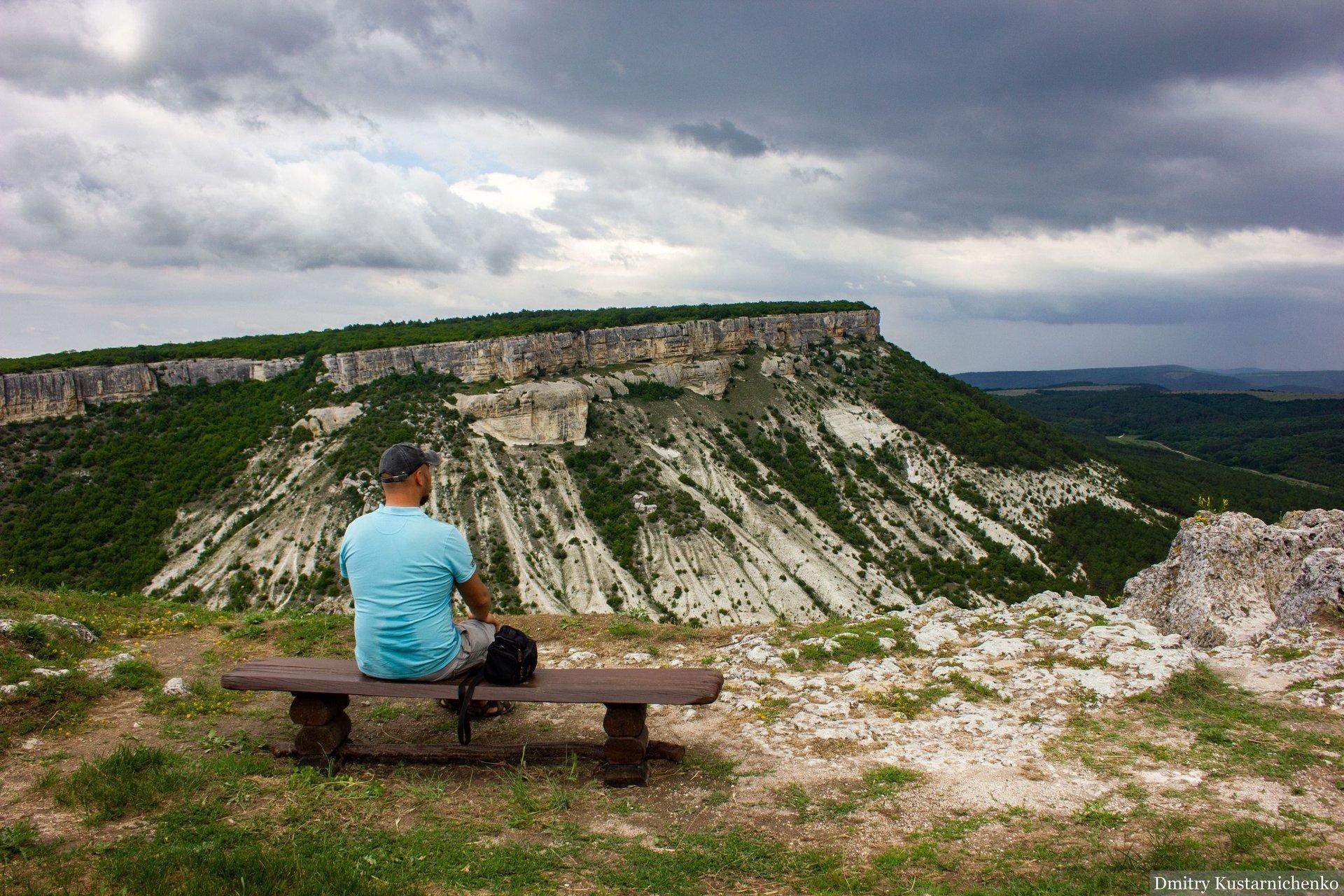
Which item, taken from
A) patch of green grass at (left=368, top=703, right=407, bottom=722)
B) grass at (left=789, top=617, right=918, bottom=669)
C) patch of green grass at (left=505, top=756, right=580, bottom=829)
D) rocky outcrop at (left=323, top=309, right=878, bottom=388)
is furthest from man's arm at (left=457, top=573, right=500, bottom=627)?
rocky outcrop at (left=323, top=309, right=878, bottom=388)

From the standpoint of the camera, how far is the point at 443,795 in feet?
14.6

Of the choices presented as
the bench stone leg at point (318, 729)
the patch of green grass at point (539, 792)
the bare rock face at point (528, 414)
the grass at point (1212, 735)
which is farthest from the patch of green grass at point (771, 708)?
the bare rock face at point (528, 414)

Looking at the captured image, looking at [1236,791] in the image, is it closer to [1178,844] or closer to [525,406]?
[1178,844]

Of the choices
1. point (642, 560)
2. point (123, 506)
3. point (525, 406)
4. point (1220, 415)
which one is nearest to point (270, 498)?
point (123, 506)

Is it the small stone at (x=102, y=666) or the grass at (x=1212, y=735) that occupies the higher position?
the small stone at (x=102, y=666)

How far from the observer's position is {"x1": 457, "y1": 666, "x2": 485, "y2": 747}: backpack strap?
186 inches

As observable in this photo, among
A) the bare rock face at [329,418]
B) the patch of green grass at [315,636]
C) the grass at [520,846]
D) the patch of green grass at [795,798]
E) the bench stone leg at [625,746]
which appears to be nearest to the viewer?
the grass at [520,846]

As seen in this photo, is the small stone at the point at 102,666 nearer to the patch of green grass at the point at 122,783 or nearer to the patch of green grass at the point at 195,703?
the patch of green grass at the point at 195,703

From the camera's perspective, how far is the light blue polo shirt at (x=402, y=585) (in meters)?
4.59

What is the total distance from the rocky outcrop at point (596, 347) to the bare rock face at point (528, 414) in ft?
11.8

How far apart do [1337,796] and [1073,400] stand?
201611 mm

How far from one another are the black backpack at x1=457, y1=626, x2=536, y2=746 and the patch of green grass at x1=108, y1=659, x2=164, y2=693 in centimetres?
358

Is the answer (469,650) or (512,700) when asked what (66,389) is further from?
(512,700)

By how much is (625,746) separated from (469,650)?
4.38 ft
